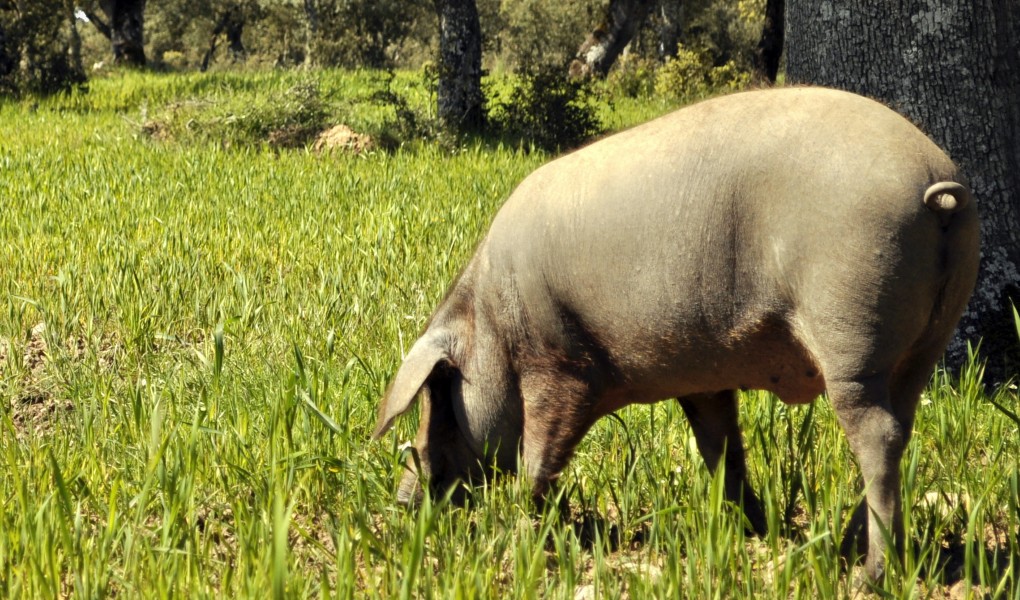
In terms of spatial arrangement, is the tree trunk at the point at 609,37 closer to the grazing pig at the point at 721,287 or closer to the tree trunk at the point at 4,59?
the tree trunk at the point at 4,59

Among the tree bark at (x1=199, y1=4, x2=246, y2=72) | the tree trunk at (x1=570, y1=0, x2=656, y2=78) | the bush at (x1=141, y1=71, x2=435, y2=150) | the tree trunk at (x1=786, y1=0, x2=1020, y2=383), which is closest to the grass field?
the tree trunk at (x1=786, y1=0, x2=1020, y2=383)

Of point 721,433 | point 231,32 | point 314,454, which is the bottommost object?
point 314,454

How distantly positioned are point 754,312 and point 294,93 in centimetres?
895

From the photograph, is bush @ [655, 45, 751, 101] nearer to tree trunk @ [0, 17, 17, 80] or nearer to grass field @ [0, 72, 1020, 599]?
grass field @ [0, 72, 1020, 599]

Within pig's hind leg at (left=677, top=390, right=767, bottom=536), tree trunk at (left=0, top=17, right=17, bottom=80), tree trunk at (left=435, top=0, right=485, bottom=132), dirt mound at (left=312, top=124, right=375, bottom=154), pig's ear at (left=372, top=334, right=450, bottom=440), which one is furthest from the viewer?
tree trunk at (left=0, top=17, right=17, bottom=80)

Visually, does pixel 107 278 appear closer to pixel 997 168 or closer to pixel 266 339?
pixel 266 339

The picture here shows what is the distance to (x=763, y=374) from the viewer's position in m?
2.75

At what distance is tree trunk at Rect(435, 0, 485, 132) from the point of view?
11070 millimetres

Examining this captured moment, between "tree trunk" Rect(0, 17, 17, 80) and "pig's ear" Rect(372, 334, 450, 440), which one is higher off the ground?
"tree trunk" Rect(0, 17, 17, 80)

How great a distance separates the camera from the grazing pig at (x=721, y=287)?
2.41 metres

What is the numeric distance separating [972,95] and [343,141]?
694 centimetres

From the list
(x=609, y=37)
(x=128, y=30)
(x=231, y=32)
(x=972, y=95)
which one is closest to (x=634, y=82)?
(x=609, y=37)

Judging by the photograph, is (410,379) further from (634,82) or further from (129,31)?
(129,31)

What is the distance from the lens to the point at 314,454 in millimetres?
3332
